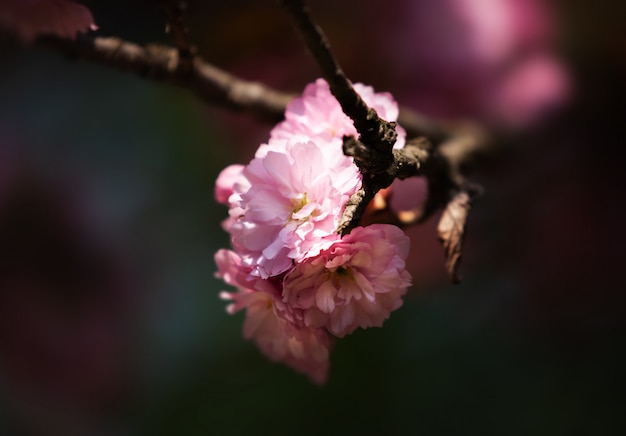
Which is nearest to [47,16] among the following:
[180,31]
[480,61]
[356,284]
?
[180,31]

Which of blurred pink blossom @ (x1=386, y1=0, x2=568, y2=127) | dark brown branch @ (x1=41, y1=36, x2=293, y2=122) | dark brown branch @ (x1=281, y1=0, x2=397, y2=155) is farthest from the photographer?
blurred pink blossom @ (x1=386, y1=0, x2=568, y2=127)

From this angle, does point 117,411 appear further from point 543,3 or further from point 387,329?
point 543,3

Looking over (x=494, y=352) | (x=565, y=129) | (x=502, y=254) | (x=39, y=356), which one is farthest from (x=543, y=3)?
(x=39, y=356)

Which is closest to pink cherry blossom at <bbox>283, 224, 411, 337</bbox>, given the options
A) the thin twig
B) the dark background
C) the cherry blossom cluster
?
the cherry blossom cluster

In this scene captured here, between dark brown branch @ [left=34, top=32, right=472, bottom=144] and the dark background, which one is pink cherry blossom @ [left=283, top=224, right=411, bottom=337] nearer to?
dark brown branch @ [left=34, top=32, right=472, bottom=144]

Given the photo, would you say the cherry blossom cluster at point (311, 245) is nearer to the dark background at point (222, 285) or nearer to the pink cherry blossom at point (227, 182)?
the pink cherry blossom at point (227, 182)

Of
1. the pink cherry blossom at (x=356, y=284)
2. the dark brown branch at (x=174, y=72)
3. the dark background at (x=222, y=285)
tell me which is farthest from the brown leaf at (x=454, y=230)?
the dark background at (x=222, y=285)
